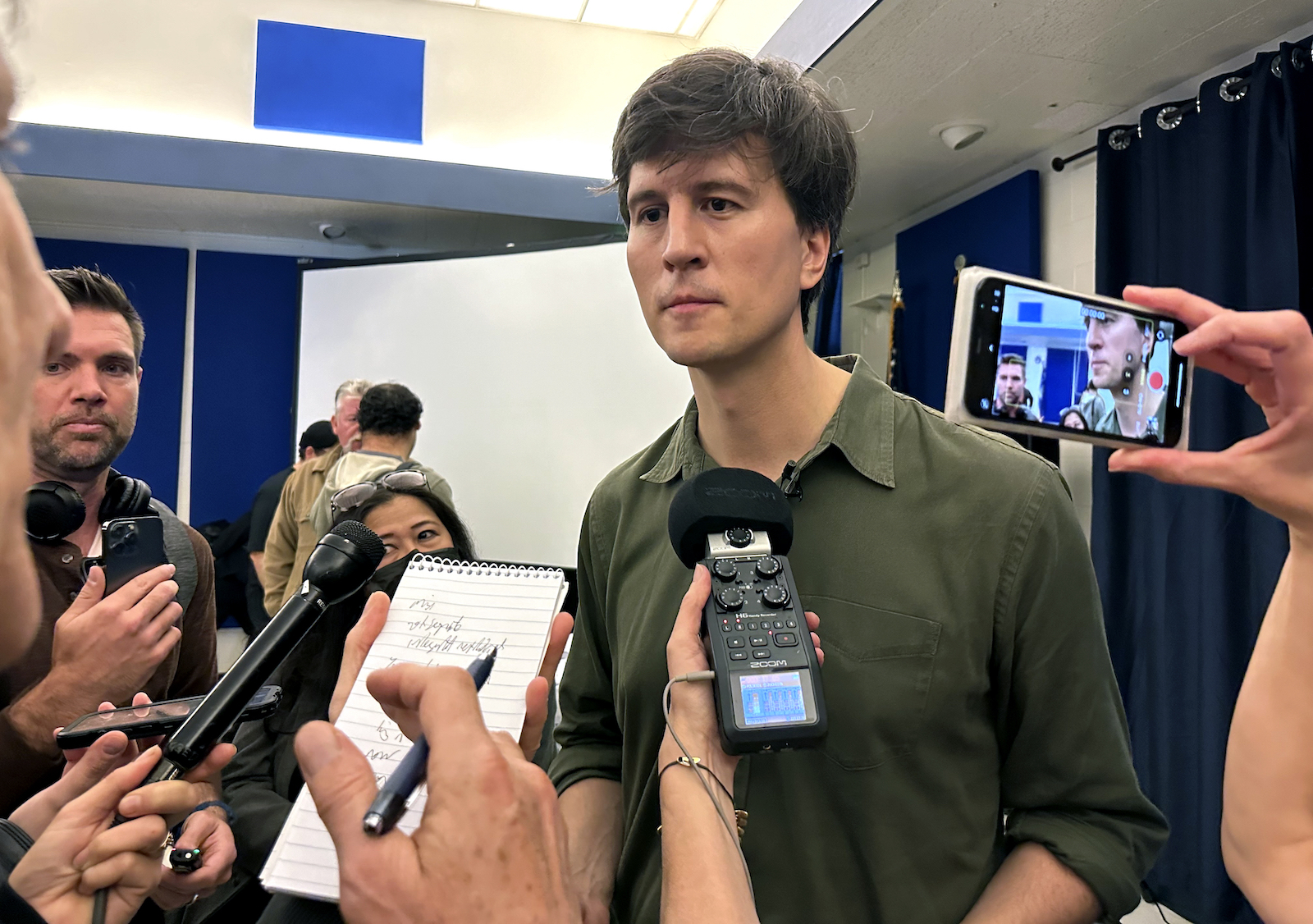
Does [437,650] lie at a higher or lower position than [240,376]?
lower

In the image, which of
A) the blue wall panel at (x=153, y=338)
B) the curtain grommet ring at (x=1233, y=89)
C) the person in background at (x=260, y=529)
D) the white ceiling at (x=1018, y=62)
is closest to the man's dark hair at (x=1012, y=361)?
the white ceiling at (x=1018, y=62)

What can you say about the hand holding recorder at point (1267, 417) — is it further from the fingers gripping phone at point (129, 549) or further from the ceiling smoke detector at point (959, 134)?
the ceiling smoke detector at point (959, 134)

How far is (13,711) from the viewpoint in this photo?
1210mm

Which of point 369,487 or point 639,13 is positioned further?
point 639,13

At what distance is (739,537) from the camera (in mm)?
865

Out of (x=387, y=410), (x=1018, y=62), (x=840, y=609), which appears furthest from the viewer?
(x=387, y=410)

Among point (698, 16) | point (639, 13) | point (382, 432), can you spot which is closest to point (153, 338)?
point (382, 432)

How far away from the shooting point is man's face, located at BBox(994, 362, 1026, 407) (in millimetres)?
796

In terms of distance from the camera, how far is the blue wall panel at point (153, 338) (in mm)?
4871

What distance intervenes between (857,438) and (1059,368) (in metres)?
0.31

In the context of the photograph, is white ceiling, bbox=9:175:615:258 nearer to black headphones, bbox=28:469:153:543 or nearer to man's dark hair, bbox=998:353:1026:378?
black headphones, bbox=28:469:153:543

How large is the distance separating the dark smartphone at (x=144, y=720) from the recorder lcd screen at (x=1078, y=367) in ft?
2.44

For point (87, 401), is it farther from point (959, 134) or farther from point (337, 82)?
point (337, 82)

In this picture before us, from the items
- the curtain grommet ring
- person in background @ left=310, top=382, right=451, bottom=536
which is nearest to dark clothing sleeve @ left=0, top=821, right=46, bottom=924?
person in background @ left=310, top=382, right=451, bottom=536
